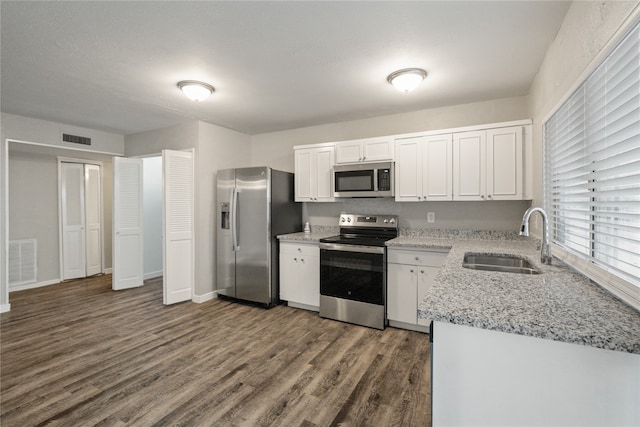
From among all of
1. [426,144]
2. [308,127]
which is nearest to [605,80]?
[426,144]

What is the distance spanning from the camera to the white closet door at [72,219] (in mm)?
5312

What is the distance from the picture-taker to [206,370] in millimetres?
2428

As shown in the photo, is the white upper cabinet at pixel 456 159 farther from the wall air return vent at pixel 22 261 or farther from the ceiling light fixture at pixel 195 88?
the wall air return vent at pixel 22 261

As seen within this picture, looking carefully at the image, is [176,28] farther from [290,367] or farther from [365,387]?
[365,387]

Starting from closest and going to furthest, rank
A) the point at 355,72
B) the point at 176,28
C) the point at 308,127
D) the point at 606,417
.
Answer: the point at 606,417 → the point at 176,28 → the point at 355,72 → the point at 308,127

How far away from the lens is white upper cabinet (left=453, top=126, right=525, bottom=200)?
118 inches

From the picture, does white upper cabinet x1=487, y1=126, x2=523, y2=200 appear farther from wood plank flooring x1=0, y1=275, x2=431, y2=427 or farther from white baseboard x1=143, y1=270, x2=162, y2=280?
white baseboard x1=143, y1=270, x2=162, y2=280

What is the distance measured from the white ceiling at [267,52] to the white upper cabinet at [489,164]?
18.9 inches

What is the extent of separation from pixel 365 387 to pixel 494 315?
4.82 feet

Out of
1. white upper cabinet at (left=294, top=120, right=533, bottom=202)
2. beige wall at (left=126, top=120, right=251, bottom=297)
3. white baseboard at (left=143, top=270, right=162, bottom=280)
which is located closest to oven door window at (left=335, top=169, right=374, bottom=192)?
white upper cabinet at (left=294, top=120, right=533, bottom=202)

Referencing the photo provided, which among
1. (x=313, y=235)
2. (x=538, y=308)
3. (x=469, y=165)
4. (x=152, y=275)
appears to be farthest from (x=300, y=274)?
(x=152, y=275)

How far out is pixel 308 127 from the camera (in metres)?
4.55

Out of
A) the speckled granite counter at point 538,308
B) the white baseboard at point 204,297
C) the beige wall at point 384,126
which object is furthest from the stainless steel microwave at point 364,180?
the white baseboard at point 204,297

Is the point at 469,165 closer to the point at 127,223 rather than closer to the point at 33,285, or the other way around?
the point at 127,223
